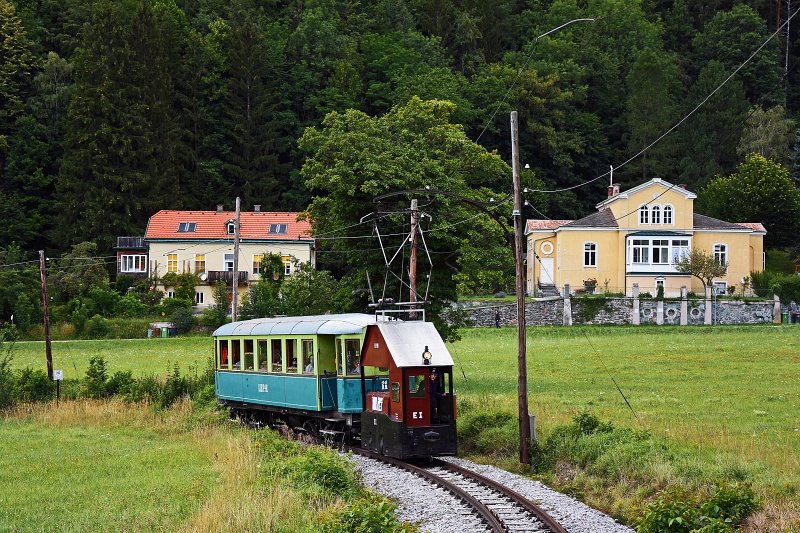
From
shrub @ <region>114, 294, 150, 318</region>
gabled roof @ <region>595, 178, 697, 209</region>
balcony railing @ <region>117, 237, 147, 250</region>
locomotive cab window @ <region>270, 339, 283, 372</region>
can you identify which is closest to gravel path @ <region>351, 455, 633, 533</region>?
locomotive cab window @ <region>270, 339, 283, 372</region>

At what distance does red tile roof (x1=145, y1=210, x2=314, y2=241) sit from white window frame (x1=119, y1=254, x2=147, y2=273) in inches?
109

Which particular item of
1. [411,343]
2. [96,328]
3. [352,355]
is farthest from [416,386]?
[96,328]

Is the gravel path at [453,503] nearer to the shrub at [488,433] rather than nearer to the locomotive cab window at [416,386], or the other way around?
the locomotive cab window at [416,386]

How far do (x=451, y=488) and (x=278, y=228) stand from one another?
207ft

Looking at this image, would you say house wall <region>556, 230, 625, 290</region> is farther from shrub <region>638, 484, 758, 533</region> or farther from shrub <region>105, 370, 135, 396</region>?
shrub <region>638, 484, 758, 533</region>

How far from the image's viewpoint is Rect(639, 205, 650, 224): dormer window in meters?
77.9

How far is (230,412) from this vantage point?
3419 centimetres

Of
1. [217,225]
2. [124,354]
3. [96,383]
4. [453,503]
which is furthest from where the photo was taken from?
[217,225]

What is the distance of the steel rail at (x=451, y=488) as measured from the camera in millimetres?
17406

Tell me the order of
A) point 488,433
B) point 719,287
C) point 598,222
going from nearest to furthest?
point 488,433 → point 719,287 → point 598,222

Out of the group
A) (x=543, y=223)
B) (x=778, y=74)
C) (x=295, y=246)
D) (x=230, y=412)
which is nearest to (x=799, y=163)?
(x=778, y=74)

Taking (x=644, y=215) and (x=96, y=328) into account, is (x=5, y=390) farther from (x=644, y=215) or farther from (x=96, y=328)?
(x=644, y=215)

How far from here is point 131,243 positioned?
3305 inches

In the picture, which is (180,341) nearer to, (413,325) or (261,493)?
(413,325)
